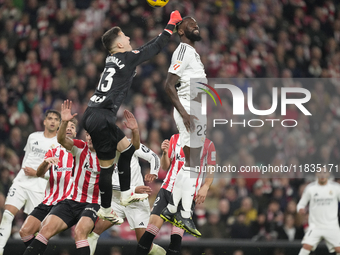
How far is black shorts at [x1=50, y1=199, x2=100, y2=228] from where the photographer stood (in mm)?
6285

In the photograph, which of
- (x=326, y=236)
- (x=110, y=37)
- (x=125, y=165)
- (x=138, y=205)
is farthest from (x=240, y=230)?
(x=110, y=37)

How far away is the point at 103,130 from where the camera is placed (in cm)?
552

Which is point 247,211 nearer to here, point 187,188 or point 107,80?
point 187,188

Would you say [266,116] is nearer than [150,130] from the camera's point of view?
No

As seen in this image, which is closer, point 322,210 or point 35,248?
point 35,248

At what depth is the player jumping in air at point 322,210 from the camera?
914 centimetres

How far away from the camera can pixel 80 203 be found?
21.3ft

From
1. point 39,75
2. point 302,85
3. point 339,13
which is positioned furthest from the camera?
point 339,13

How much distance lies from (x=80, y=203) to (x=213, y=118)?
4665 millimetres

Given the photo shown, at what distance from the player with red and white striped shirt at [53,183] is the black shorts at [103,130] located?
3.92 feet

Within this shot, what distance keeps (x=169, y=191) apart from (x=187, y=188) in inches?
52.5

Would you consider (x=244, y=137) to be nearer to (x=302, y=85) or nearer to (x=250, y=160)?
(x=250, y=160)

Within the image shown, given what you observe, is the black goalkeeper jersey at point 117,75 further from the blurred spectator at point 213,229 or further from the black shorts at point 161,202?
the blurred spectator at point 213,229

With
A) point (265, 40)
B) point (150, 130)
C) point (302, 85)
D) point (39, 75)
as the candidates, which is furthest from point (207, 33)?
point (39, 75)
